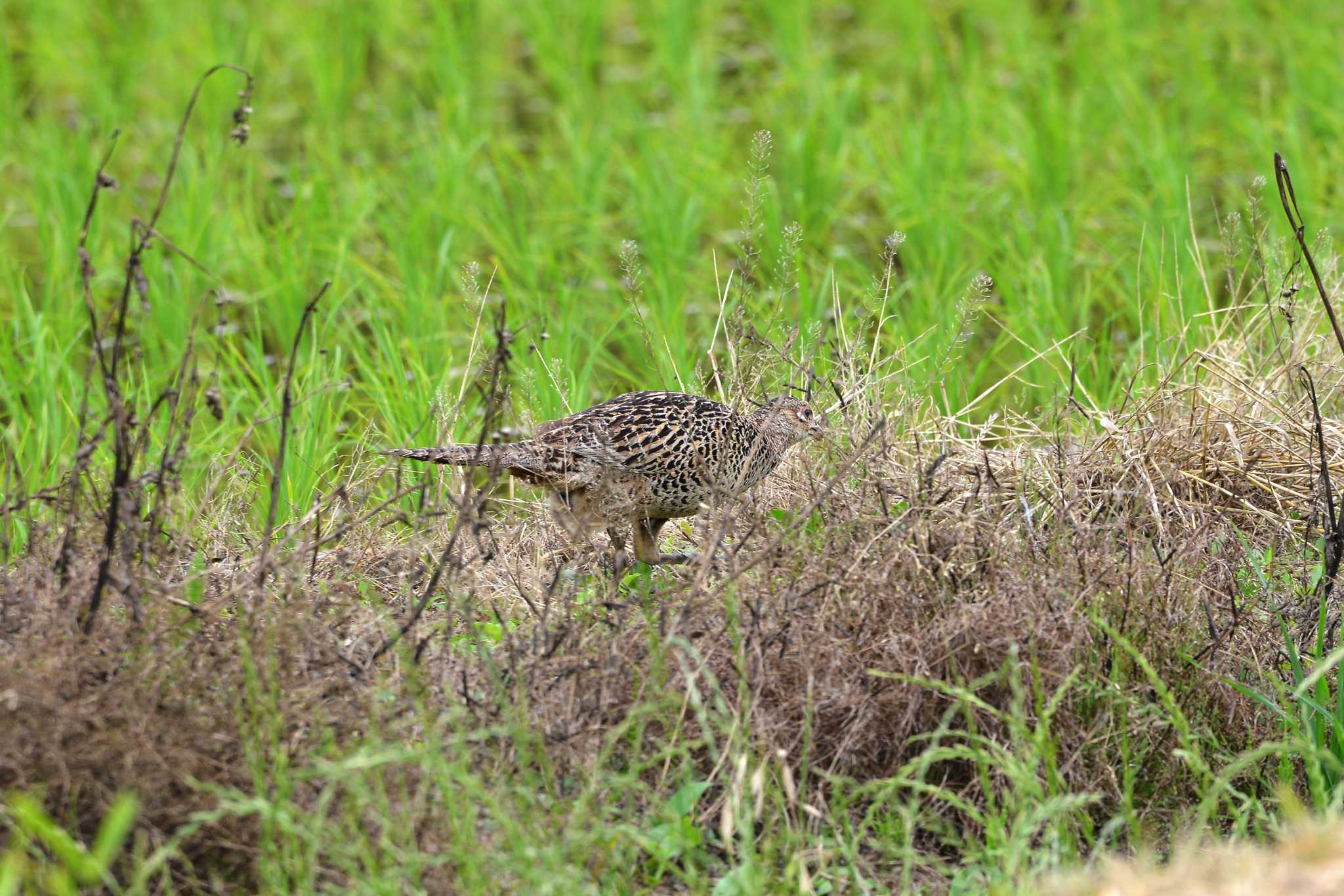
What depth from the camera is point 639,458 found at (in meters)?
4.29

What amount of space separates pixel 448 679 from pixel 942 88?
214 inches

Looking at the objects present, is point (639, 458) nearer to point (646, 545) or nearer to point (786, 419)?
point (646, 545)

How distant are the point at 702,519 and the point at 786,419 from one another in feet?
2.03

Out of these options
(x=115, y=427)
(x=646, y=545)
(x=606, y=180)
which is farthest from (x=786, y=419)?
(x=606, y=180)

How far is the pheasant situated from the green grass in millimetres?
280

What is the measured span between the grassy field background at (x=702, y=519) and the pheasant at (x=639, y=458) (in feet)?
0.53

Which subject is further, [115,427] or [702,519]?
[702,519]

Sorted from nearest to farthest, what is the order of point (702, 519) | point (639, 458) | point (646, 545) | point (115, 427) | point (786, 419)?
point (115, 427) < point (702, 519) < point (639, 458) < point (646, 545) < point (786, 419)

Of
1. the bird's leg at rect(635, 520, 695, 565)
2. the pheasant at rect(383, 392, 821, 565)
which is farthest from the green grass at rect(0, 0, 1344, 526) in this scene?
the bird's leg at rect(635, 520, 695, 565)

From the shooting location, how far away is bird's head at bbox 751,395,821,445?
180 inches

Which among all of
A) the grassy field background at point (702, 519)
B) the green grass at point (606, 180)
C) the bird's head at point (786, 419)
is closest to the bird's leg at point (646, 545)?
the grassy field background at point (702, 519)

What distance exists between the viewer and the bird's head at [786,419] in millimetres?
4578

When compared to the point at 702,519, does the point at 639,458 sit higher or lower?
higher

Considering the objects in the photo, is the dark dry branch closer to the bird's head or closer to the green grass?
the green grass
